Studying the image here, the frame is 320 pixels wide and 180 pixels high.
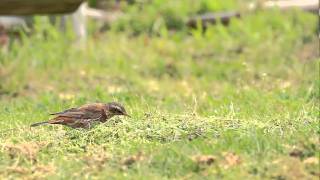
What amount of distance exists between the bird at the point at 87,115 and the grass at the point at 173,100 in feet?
0.40

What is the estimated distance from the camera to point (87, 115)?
7.70 m

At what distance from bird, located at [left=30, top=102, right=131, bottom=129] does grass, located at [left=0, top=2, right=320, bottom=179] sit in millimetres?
121

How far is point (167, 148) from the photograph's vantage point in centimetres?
648

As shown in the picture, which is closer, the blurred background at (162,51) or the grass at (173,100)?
the grass at (173,100)

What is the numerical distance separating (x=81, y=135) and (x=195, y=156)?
4.43ft

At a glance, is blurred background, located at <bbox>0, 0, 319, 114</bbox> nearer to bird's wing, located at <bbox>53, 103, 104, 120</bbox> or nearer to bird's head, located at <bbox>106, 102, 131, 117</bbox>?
bird's head, located at <bbox>106, 102, 131, 117</bbox>

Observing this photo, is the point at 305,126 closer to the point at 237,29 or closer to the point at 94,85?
the point at 94,85

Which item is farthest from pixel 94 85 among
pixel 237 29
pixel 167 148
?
pixel 167 148

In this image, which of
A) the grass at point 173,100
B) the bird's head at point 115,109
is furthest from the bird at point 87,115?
the grass at point 173,100

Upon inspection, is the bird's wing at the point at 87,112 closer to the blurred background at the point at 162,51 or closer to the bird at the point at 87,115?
the bird at the point at 87,115

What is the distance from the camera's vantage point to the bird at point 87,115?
765cm

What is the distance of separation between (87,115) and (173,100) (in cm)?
329

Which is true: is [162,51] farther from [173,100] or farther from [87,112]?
[87,112]

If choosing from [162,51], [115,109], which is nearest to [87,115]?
[115,109]
